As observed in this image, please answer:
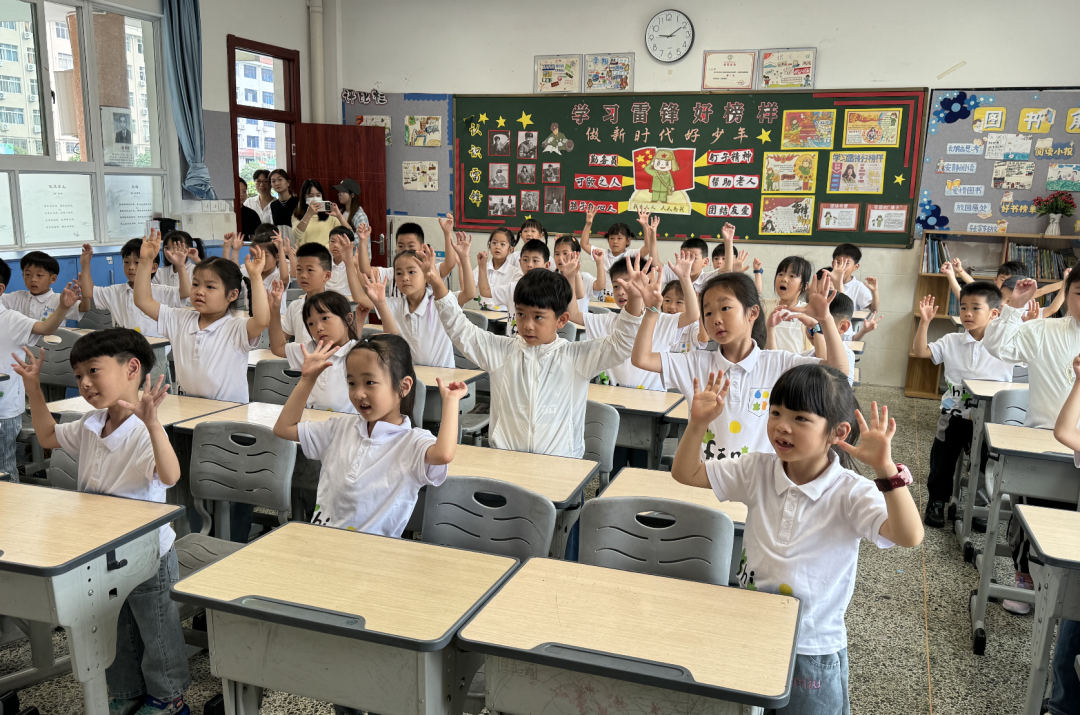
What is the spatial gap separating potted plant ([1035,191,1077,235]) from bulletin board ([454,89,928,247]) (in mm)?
946

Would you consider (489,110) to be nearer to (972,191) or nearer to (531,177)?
(531,177)

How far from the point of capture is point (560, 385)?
2826 mm

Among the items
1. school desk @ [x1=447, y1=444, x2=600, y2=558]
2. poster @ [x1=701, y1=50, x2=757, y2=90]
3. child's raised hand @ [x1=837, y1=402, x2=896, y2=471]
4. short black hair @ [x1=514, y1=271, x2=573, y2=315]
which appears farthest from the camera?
poster @ [x1=701, y1=50, x2=757, y2=90]

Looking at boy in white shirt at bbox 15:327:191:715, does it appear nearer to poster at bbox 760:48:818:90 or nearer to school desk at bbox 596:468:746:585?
school desk at bbox 596:468:746:585

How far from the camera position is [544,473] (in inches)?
95.7

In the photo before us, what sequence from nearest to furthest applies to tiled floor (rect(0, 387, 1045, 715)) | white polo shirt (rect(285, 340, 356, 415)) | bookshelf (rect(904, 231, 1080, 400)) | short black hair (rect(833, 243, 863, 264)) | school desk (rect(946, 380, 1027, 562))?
tiled floor (rect(0, 387, 1045, 715)), white polo shirt (rect(285, 340, 356, 415)), school desk (rect(946, 380, 1027, 562)), short black hair (rect(833, 243, 863, 264)), bookshelf (rect(904, 231, 1080, 400))

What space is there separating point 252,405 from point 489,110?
5.44 metres

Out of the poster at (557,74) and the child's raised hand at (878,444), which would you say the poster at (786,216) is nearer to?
the poster at (557,74)

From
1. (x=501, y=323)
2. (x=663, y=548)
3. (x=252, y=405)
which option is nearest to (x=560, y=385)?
(x=663, y=548)

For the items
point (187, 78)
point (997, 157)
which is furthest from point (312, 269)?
point (997, 157)

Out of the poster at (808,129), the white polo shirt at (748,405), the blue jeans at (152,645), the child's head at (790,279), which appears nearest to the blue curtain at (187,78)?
the poster at (808,129)

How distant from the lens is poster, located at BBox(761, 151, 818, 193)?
22.6 ft

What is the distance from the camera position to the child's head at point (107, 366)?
2.22 meters

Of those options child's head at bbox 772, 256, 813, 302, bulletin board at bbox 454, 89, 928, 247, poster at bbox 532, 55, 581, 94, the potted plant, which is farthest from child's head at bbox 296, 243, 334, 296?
the potted plant
